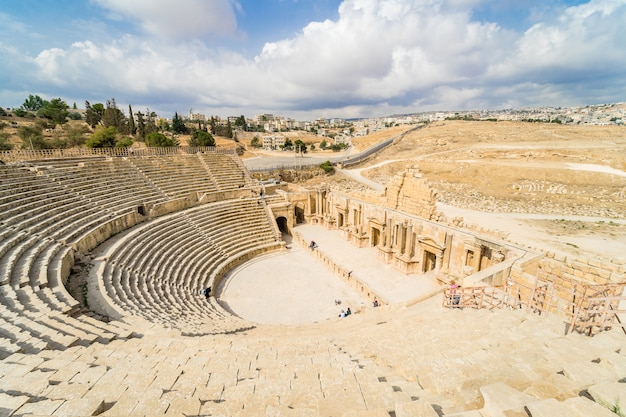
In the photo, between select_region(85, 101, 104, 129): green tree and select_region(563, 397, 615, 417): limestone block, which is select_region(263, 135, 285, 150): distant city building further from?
select_region(563, 397, 615, 417): limestone block

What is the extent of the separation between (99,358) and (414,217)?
58.1 ft

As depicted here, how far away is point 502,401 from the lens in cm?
361

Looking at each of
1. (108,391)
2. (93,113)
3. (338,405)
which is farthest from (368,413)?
(93,113)

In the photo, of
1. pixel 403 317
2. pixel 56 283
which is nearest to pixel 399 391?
pixel 403 317

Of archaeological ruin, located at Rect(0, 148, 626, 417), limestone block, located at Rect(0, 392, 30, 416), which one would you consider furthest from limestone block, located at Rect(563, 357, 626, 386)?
limestone block, located at Rect(0, 392, 30, 416)

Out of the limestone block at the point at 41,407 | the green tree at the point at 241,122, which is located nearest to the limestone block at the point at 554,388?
the limestone block at the point at 41,407

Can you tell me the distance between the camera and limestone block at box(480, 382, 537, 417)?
138 inches

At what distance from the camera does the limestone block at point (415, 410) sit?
3.64 m

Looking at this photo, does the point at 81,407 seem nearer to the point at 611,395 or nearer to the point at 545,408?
the point at 545,408

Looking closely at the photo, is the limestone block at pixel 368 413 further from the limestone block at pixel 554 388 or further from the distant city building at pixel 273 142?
the distant city building at pixel 273 142

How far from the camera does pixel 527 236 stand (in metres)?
22.3

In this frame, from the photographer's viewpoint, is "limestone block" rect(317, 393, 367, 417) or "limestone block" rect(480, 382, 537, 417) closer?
"limestone block" rect(480, 382, 537, 417)

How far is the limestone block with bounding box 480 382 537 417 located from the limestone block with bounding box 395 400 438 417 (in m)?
0.69

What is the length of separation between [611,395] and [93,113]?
7585 cm
